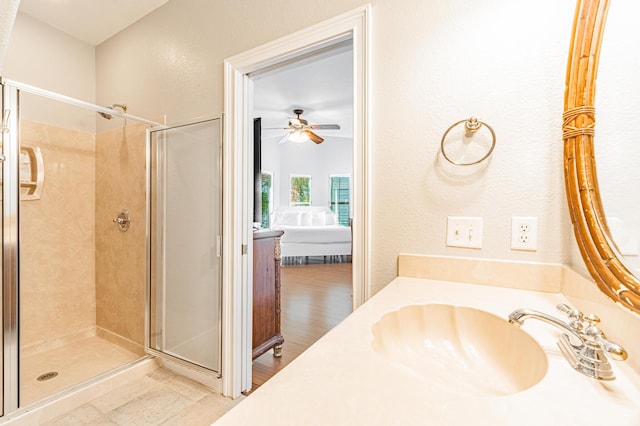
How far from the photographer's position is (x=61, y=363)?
2104 millimetres

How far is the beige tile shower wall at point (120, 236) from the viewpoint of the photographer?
2.25 metres

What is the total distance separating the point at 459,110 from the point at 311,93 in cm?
321

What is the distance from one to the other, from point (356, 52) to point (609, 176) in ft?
3.35

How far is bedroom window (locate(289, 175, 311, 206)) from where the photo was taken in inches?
308

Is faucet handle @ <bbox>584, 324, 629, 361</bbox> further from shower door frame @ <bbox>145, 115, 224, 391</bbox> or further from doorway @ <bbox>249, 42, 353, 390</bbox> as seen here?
shower door frame @ <bbox>145, 115, 224, 391</bbox>

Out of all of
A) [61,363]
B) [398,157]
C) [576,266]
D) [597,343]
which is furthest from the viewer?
[61,363]

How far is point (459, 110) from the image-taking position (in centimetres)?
113

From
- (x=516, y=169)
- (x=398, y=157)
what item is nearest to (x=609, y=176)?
(x=516, y=169)

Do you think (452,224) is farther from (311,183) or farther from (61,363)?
(311,183)

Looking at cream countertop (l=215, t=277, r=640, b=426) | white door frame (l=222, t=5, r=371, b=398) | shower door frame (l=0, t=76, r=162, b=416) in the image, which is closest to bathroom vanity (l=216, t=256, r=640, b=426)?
cream countertop (l=215, t=277, r=640, b=426)

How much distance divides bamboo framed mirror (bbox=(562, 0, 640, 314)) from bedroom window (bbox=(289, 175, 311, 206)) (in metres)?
7.05

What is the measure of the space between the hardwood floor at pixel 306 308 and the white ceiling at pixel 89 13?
2722 mm

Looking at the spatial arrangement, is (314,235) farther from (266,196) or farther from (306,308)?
(306,308)

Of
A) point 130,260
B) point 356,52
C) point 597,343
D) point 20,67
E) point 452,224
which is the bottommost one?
point 130,260
